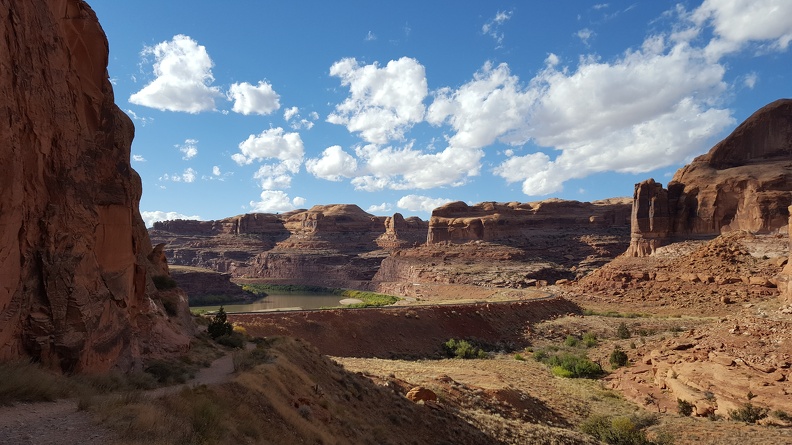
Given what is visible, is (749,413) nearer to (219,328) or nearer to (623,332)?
(623,332)

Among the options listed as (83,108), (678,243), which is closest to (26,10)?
(83,108)

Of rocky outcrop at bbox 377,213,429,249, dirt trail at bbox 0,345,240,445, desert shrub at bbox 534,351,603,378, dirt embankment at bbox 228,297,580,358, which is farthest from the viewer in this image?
rocky outcrop at bbox 377,213,429,249

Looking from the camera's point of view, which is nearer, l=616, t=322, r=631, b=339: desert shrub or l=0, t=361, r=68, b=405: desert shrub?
l=0, t=361, r=68, b=405: desert shrub

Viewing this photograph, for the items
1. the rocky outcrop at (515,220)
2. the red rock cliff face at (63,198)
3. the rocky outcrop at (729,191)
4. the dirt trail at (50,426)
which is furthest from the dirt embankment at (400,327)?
the rocky outcrop at (515,220)

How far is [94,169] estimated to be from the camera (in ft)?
35.2

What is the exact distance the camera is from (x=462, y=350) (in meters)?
32.1

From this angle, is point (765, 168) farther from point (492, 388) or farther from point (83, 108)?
point (83, 108)

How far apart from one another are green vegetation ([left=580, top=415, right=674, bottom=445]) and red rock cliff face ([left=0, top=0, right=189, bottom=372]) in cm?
1446

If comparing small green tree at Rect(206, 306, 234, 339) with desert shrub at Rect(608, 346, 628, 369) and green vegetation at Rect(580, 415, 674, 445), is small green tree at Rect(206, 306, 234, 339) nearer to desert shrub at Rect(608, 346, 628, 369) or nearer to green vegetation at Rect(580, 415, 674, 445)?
green vegetation at Rect(580, 415, 674, 445)

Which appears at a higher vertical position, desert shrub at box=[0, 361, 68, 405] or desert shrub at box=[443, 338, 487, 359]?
desert shrub at box=[0, 361, 68, 405]

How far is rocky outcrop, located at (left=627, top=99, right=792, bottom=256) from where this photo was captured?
48938 millimetres

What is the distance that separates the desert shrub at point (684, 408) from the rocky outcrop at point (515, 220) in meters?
64.3

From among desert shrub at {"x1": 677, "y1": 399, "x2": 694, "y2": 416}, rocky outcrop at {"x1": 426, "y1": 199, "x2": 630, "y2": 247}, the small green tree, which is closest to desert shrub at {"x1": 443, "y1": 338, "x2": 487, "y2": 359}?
desert shrub at {"x1": 677, "y1": 399, "x2": 694, "y2": 416}

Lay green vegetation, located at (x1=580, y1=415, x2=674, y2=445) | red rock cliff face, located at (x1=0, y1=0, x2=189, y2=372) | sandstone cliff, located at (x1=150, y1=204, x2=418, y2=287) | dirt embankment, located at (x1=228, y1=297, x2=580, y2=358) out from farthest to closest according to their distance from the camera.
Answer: sandstone cliff, located at (x1=150, y1=204, x2=418, y2=287) < dirt embankment, located at (x1=228, y1=297, x2=580, y2=358) < green vegetation, located at (x1=580, y1=415, x2=674, y2=445) < red rock cliff face, located at (x1=0, y1=0, x2=189, y2=372)
